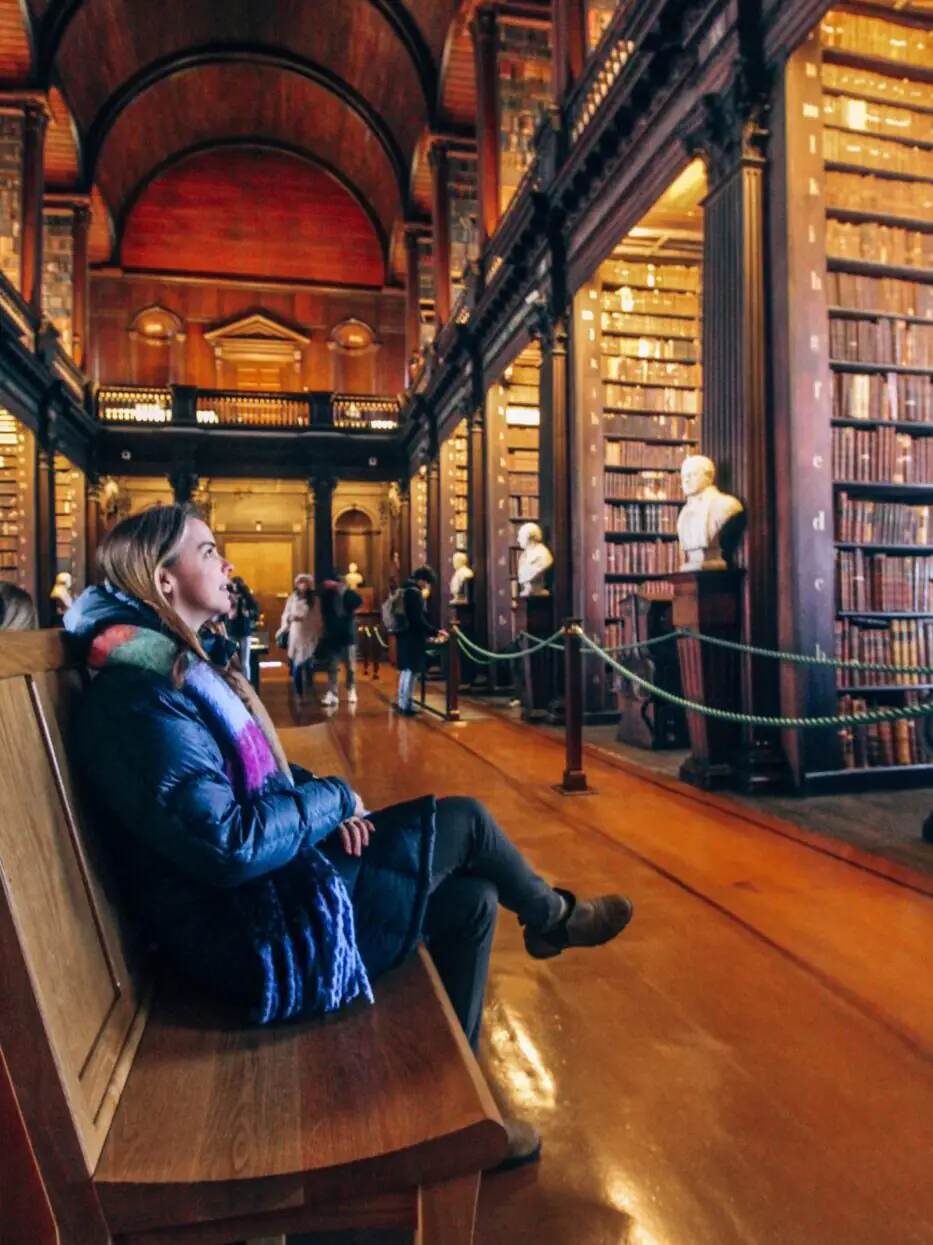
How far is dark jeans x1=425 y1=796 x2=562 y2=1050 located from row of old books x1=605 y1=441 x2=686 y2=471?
5190mm

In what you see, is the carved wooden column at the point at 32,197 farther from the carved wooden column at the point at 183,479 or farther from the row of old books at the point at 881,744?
the row of old books at the point at 881,744

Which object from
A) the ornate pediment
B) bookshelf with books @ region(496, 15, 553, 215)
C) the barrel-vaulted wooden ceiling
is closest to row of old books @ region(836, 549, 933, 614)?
bookshelf with books @ region(496, 15, 553, 215)

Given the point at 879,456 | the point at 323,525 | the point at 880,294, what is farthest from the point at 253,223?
the point at 879,456

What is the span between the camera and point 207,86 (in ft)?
47.3

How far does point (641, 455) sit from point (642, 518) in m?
0.49

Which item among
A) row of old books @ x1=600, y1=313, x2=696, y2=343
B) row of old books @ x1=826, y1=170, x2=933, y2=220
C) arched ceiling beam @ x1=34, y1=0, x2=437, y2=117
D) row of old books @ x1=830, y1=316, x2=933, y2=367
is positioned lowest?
row of old books @ x1=830, y1=316, x2=933, y2=367

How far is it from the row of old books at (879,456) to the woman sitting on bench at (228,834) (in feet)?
11.1

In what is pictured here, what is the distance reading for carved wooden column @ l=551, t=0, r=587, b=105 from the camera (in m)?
6.02

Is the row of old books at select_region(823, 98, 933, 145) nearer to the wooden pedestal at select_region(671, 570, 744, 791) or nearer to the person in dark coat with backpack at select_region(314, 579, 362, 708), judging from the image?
the wooden pedestal at select_region(671, 570, 744, 791)

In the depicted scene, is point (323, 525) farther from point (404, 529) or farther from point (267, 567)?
point (267, 567)

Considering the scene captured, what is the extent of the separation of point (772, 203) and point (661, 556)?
2942 millimetres

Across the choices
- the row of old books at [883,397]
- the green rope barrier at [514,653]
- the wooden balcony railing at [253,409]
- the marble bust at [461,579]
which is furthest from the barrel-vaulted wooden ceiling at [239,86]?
the row of old books at [883,397]

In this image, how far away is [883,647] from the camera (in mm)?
4102

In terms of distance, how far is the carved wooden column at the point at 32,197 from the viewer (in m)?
10.5
